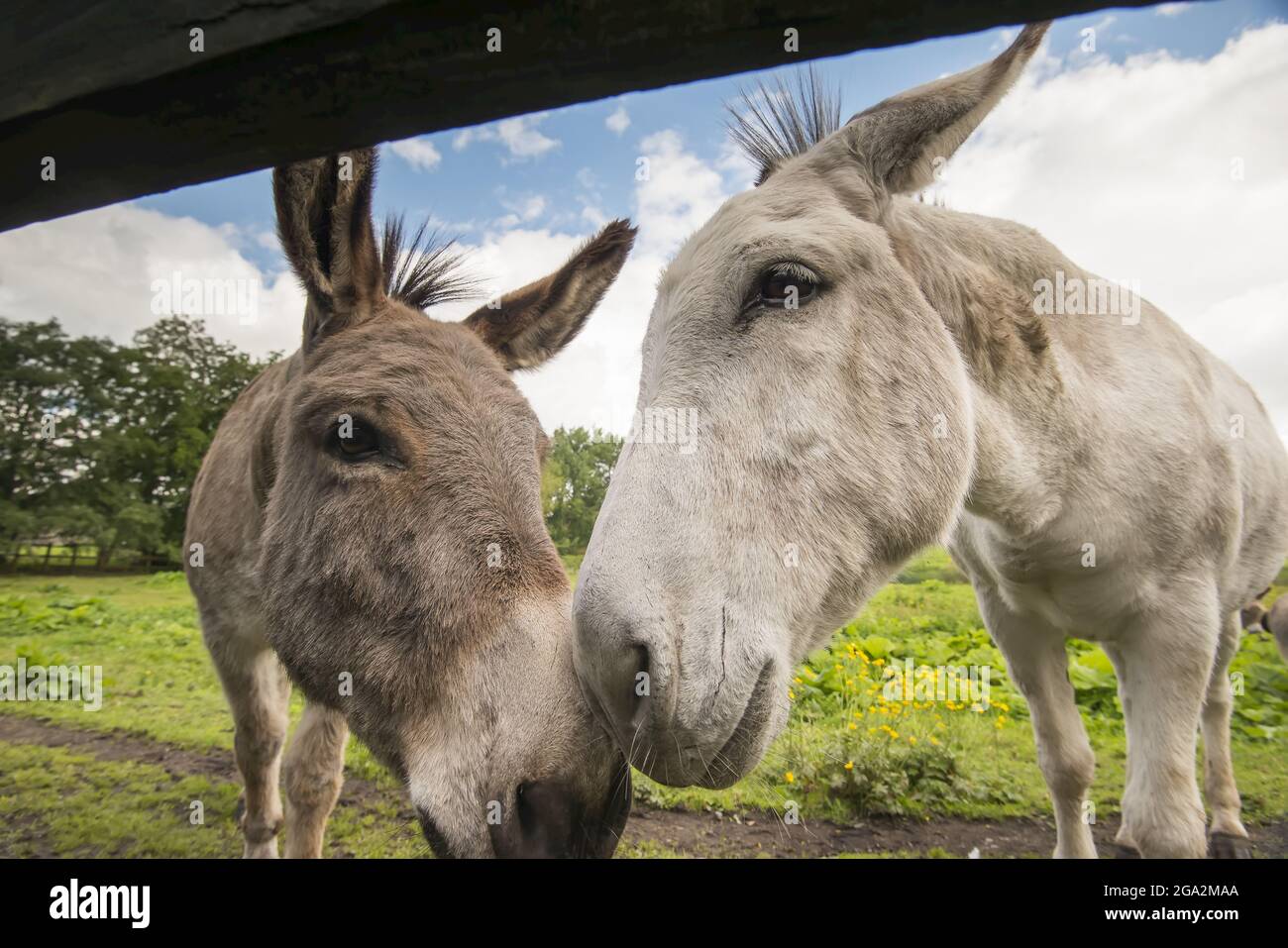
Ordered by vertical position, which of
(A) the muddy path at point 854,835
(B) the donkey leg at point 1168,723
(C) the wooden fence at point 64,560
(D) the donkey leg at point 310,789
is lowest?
(A) the muddy path at point 854,835

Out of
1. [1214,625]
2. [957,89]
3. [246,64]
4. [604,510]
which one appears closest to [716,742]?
[604,510]

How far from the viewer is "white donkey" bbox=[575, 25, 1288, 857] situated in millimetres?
1488

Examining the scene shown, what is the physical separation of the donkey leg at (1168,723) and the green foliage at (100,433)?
201 inches

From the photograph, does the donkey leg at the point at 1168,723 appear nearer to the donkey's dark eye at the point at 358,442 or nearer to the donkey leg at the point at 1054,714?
the donkey leg at the point at 1054,714

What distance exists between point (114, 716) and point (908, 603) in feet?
23.6

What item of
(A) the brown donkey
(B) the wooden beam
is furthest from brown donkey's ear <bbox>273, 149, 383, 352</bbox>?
(B) the wooden beam

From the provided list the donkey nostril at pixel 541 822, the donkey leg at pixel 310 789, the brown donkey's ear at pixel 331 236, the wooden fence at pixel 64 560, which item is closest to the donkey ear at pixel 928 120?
the brown donkey's ear at pixel 331 236

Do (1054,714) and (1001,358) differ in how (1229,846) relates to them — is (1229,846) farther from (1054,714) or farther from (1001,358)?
(1001,358)

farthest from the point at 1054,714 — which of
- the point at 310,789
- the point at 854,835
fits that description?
the point at 310,789

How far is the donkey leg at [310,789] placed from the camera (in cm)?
330

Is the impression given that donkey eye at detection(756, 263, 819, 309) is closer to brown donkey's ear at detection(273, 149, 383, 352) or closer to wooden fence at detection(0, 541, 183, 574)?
brown donkey's ear at detection(273, 149, 383, 352)

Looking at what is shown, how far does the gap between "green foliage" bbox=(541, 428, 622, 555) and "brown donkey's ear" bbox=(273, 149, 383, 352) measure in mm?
986
